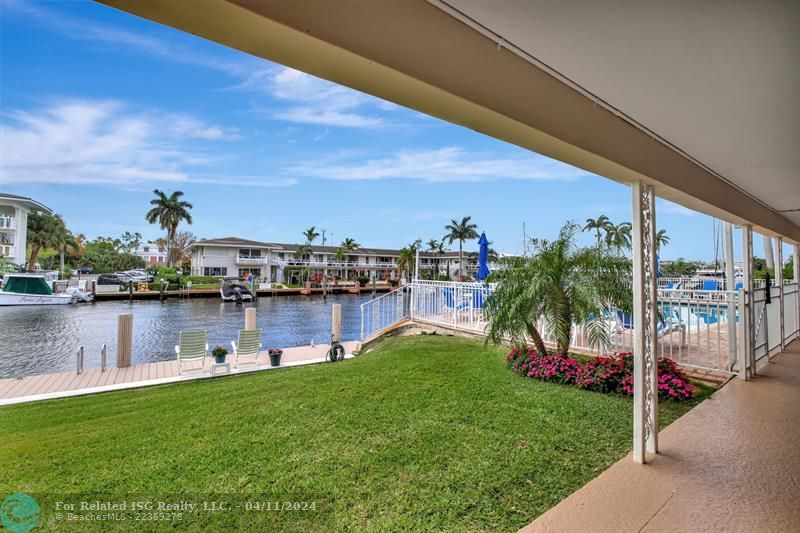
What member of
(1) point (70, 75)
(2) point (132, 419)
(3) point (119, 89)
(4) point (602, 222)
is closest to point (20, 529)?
(2) point (132, 419)

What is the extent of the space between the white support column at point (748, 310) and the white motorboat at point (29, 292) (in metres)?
39.5

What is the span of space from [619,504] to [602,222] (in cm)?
3795

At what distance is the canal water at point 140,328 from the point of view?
13812mm

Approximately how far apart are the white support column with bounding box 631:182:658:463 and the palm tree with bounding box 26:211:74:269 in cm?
5359

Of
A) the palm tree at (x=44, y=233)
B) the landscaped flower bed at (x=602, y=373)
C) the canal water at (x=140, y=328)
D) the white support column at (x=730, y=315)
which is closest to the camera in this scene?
the landscaped flower bed at (x=602, y=373)

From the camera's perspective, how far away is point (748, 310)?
5.74m

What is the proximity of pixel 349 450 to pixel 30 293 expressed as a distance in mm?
37495

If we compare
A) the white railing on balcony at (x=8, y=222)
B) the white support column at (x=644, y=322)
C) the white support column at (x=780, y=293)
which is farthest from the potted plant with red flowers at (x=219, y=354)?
the white railing on balcony at (x=8, y=222)

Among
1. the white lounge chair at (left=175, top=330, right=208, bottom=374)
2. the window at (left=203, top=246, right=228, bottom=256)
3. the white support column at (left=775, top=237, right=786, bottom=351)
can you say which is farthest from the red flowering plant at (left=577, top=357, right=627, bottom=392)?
the window at (left=203, top=246, right=228, bottom=256)

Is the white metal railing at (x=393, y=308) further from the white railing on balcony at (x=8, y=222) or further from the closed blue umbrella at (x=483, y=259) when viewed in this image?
the white railing on balcony at (x=8, y=222)

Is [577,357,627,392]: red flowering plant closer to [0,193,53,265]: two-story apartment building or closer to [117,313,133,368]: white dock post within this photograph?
[117,313,133,368]: white dock post

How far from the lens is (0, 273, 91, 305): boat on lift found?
2761 cm

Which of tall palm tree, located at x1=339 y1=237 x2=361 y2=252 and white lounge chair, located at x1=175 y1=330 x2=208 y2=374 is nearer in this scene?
Result: white lounge chair, located at x1=175 y1=330 x2=208 y2=374

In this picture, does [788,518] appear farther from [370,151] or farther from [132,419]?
[370,151]
